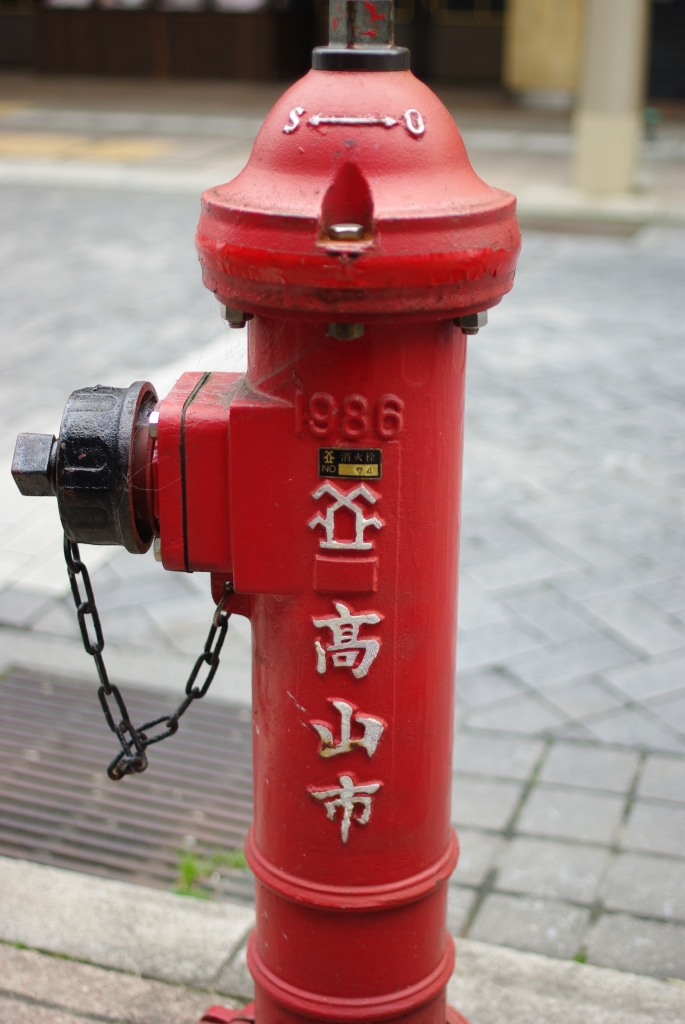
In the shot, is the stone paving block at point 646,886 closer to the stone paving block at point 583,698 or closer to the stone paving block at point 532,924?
the stone paving block at point 532,924

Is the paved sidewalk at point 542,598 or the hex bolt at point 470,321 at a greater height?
the hex bolt at point 470,321

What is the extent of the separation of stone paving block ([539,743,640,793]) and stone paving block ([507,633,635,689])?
12.3 inches

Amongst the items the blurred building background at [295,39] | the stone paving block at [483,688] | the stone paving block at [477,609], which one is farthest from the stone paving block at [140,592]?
the blurred building background at [295,39]

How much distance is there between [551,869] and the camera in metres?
2.56

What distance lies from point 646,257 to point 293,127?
24.8ft

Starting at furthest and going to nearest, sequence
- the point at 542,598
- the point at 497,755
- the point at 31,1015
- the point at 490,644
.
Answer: the point at 542,598 < the point at 490,644 < the point at 497,755 < the point at 31,1015

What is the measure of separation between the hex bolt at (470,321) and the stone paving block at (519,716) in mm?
1817

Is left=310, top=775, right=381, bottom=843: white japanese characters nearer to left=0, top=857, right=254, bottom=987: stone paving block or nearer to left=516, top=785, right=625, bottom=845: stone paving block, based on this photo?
left=0, top=857, right=254, bottom=987: stone paving block

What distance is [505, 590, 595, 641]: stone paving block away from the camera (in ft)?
11.5

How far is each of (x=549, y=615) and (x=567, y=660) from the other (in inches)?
10.7

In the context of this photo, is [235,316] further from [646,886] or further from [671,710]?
[671,710]

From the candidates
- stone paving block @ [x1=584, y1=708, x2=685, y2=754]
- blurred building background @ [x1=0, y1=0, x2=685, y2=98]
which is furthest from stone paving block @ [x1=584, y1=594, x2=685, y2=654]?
blurred building background @ [x1=0, y1=0, x2=685, y2=98]

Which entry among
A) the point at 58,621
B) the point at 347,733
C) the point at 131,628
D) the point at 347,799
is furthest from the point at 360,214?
the point at 58,621

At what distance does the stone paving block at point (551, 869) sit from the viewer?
8.18 ft
